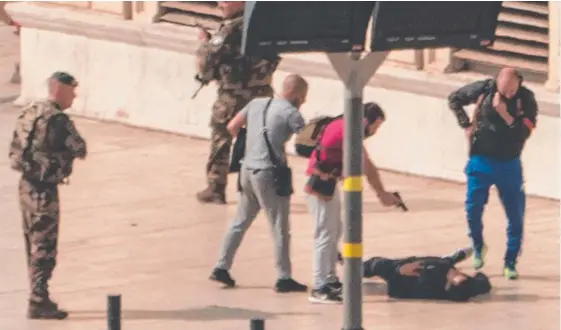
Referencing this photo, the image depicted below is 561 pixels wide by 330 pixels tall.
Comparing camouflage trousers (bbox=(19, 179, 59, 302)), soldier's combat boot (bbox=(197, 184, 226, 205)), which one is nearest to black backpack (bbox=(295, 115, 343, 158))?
camouflage trousers (bbox=(19, 179, 59, 302))

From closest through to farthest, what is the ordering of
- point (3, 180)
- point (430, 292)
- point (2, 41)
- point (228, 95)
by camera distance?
1. point (430, 292)
2. point (228, 95)
3. point (3, 180)
4. point (2, 41)

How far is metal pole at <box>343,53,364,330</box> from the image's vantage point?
408 inches

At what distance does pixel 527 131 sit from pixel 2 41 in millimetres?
14498

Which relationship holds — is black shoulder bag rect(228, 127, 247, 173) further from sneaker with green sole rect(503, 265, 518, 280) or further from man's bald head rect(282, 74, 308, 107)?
sneaker with green sole rect(503, 265, 518, 280)

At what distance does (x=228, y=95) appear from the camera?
16391 millimetres

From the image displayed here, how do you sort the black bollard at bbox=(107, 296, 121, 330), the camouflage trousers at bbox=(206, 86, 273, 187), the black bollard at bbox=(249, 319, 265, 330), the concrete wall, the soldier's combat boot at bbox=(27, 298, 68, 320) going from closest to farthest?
the black bollard at bbox=(249, 319, 265, 330) < the black bollard at bbox=(107, 296, 121, 330) < the soldier's combat boot at bbox=(27, 298, 68, 320) < the camouflage trousers at bbox=(206, 86, 273, 187) < the concrete wall

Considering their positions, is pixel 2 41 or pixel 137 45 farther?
pixel 2 41

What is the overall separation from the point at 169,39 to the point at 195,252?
5501 millimetres

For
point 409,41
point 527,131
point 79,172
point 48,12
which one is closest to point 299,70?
point 79,172

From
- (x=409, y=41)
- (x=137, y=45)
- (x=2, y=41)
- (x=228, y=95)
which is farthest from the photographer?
(x=2, y=41)

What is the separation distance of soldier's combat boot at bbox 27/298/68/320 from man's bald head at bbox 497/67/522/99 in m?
3.27

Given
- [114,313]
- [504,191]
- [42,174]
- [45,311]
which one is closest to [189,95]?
[504,191]

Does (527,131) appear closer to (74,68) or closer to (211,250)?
(211,250)

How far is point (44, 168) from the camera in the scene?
1271 centimetres
